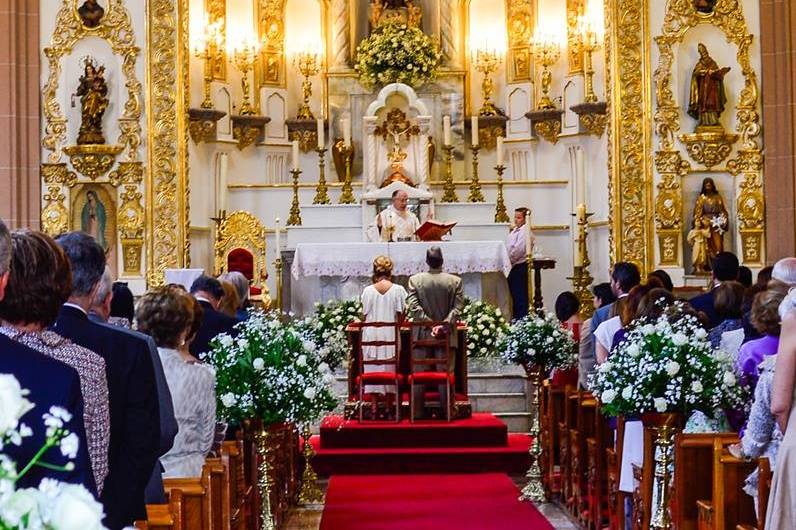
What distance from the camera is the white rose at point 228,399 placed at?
8281 mm

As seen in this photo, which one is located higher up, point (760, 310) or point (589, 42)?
point (589, 42)

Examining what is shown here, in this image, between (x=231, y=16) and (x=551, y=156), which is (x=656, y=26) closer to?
(x=551, y=156)

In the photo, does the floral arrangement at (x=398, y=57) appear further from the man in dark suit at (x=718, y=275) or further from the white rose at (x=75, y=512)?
the white rose at (x=75, y=512)

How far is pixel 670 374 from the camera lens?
23.9 ft

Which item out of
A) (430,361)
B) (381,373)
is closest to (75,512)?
(430,361)

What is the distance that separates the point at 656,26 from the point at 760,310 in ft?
43.9

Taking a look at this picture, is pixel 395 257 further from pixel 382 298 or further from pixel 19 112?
pixel 19 112

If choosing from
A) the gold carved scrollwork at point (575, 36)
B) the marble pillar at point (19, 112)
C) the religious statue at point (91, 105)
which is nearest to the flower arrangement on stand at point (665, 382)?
the marble pillar at point (19, 112)

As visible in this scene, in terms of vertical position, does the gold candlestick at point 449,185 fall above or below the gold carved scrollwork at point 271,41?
below

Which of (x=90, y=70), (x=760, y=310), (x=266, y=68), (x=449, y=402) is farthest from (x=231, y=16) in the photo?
(x=760, y=310)

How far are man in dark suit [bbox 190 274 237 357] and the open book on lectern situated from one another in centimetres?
853

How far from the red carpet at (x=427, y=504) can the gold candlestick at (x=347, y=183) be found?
25.7 feet

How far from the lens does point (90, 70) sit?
1922 cm

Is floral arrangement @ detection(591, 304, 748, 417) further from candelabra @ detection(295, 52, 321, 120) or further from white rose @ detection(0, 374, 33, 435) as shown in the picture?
candelabra @ detection(295, 52, 321, 120)
